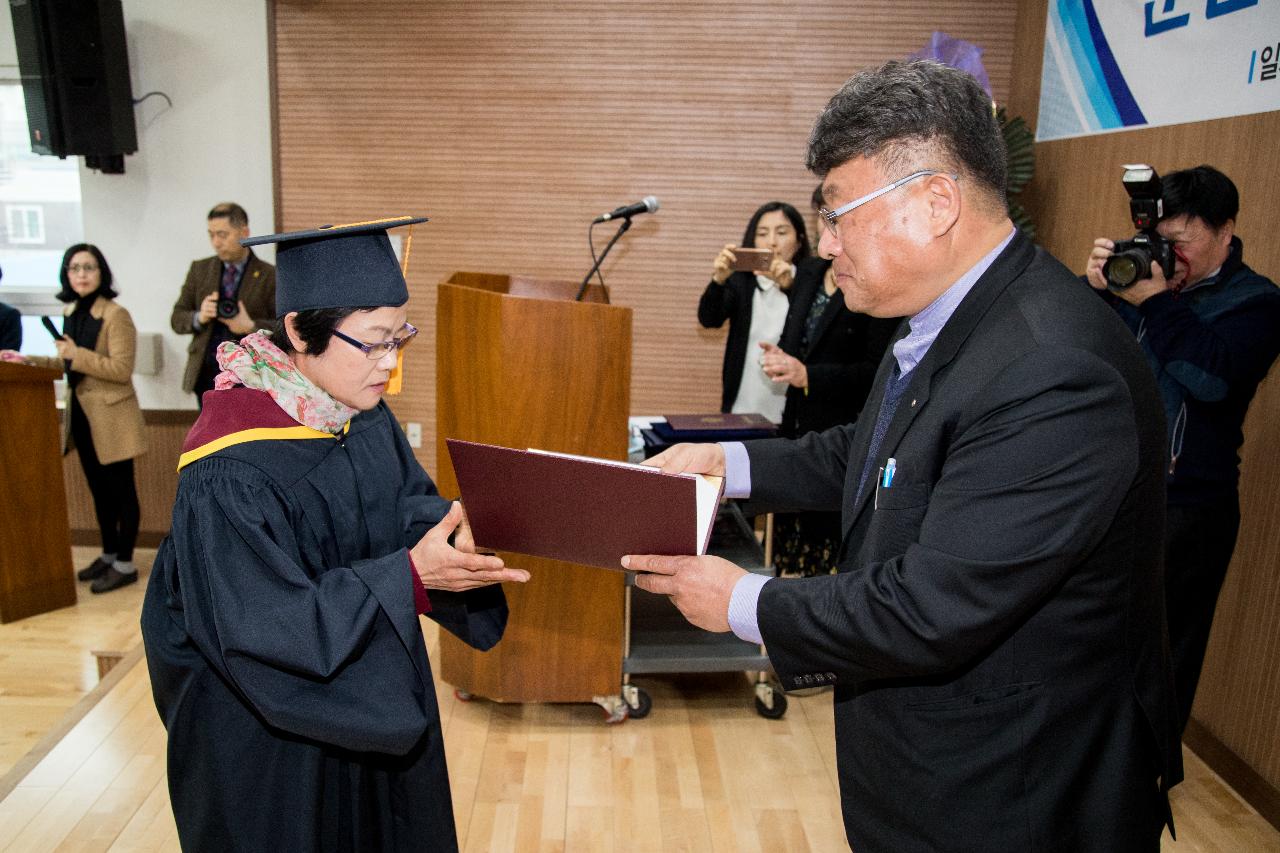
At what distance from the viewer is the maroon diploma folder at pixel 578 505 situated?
4.37ft

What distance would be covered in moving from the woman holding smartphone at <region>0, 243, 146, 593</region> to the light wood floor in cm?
132

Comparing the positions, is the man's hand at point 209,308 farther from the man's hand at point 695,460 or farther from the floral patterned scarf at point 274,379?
the man's hand at point 695,460

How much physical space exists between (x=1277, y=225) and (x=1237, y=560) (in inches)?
39.0

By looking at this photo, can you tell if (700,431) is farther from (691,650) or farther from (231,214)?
(231,214)

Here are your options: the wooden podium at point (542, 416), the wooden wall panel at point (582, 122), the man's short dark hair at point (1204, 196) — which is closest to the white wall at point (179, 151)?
the wooden wall panel at point (582, 122)

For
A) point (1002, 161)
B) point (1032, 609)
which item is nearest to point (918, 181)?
point (1002, 161)

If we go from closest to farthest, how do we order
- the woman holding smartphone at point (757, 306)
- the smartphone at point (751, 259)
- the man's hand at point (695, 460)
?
1. the man's hand at point (695, 460)
2. the smartphone at point (751, 259)
3. the woman holding smartphone at point (757, 306)

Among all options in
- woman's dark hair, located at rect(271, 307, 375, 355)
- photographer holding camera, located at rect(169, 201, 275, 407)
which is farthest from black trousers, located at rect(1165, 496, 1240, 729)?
photographer holding camera, located at rect(169, 201, 275, 407)

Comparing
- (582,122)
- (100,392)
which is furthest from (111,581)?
(582,122)

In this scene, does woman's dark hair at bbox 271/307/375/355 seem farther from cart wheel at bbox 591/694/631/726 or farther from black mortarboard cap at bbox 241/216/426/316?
cart wheel at bbox 591/694/631/726

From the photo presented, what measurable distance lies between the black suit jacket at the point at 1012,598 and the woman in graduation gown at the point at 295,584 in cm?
62

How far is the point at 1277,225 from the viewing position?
8.92 ft

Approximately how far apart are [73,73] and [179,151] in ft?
1.90

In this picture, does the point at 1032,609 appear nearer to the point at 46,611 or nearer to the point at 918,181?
the point at 918,181
